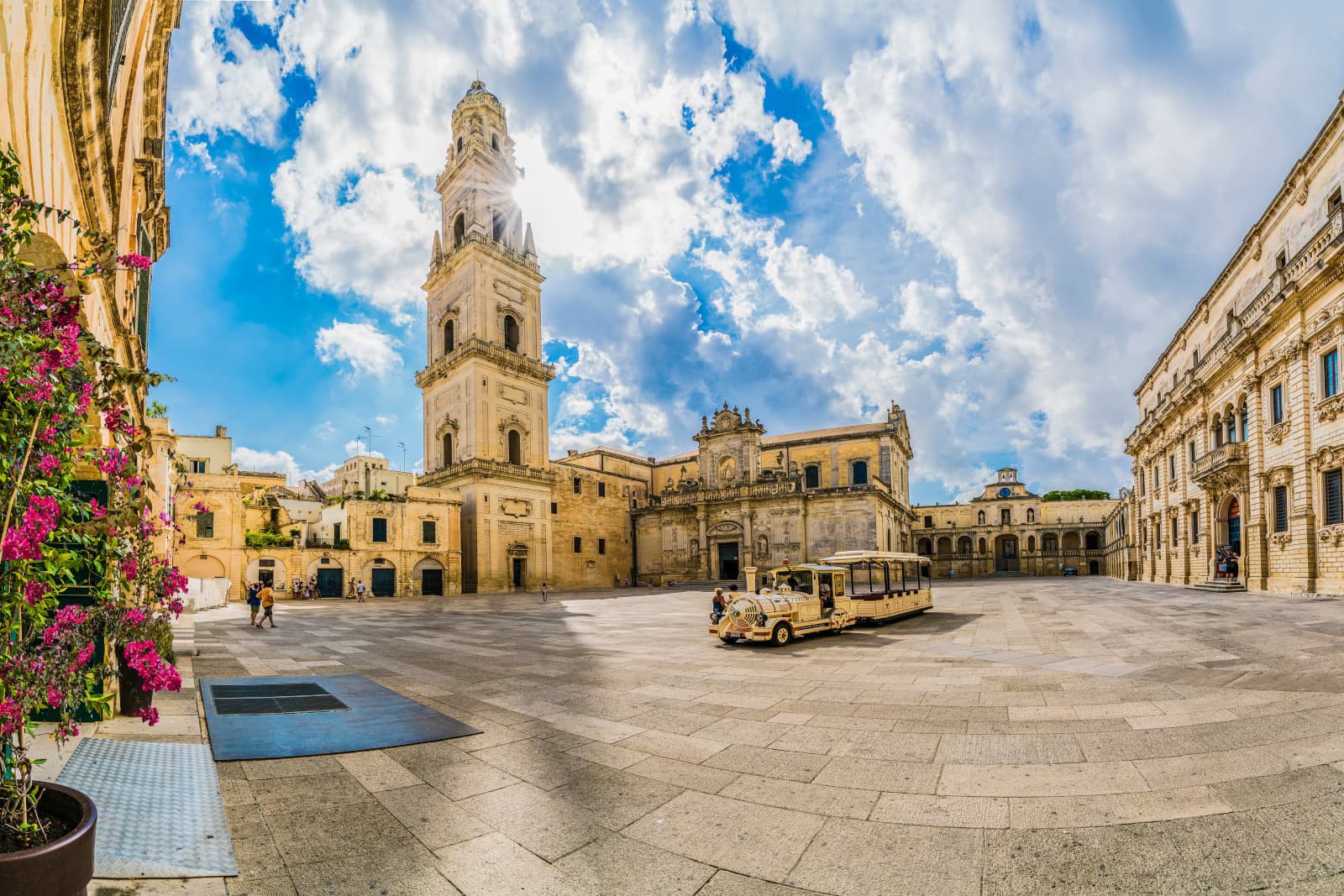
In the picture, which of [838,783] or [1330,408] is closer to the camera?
[838,783]

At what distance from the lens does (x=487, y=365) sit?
42.2m

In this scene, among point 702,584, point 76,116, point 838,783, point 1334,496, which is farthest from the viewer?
point 702,584

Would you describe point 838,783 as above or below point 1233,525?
below

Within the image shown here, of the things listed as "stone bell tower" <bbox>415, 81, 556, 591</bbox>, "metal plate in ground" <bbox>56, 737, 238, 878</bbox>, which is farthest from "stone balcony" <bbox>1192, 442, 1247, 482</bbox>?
"stone bell tower" <bbox>415, 81, 556, 591</bbox>

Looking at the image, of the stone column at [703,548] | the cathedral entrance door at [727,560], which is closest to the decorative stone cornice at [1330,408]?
the cathedral entrance door at [727,560]

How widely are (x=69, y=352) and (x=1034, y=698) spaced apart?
9247 millimetres

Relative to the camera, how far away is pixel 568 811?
4.81 m

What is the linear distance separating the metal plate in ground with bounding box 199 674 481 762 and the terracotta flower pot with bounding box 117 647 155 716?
2.13ft

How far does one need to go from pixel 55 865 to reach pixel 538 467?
42.7 m

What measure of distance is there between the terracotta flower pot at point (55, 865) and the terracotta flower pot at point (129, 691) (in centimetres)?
486

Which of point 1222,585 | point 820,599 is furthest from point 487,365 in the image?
point 1222,585

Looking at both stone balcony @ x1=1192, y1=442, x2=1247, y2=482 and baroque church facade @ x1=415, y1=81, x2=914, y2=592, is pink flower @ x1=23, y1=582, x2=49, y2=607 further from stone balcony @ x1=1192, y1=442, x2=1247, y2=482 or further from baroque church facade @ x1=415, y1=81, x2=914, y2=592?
baroque church facade @ x1=415, y1=81, x2=914, y2=592

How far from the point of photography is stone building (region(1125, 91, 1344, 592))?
20516mm

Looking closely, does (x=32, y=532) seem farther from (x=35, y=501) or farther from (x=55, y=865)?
(x=55, y=865)
